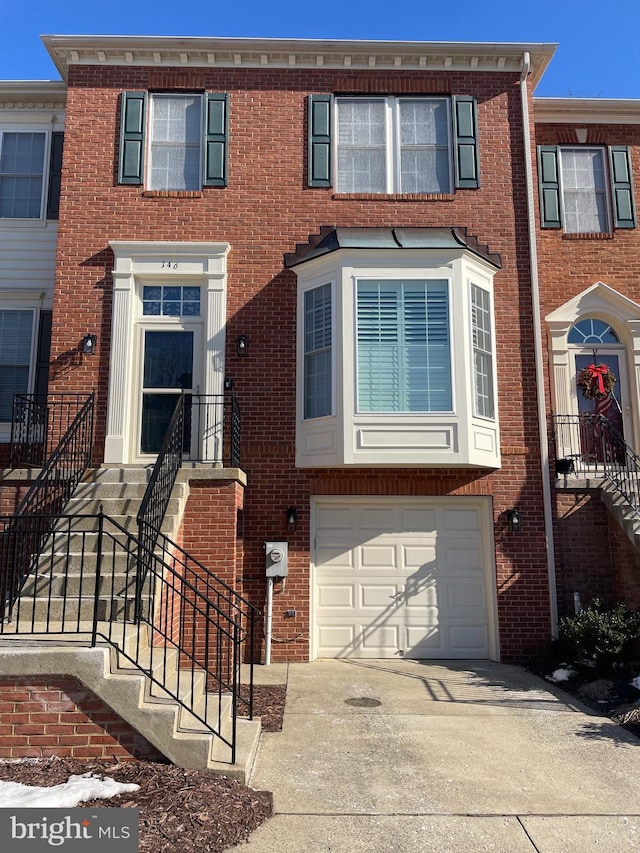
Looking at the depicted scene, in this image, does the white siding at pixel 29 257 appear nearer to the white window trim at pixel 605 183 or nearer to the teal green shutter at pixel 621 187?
the white window trim at pixel 605 183

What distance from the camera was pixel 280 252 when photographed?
380 inches

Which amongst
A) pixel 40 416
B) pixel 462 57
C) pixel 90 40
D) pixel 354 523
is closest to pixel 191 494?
pixel 354 523

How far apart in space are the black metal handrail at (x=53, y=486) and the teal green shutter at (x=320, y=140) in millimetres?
4651

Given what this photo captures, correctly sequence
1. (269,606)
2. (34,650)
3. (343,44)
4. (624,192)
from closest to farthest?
(34,650)
(269,606)
(343,44)
(624,192)

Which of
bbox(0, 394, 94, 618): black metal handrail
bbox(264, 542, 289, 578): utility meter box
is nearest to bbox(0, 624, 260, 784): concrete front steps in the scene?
bbox(0, 394, 94, 618): black metal handrail

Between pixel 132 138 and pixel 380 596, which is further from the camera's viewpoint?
pixel 132 138

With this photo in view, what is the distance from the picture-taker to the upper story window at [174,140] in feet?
32.0

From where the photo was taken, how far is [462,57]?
33.0 ft

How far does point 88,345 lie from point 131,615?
445 centimetres

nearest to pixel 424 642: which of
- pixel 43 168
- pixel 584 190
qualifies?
pixel 584 190

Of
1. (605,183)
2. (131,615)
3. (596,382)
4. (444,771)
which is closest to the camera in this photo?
(444,771)

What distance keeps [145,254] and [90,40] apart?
11.1ft

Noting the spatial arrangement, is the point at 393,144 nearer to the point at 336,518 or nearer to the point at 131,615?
the point at 336,518

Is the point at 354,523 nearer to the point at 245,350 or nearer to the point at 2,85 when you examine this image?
the point at 245,350
